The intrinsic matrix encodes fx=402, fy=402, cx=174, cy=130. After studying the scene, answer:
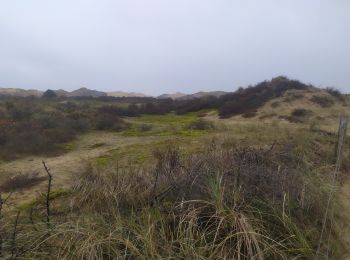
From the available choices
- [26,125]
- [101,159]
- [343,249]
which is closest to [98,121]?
[26,125]

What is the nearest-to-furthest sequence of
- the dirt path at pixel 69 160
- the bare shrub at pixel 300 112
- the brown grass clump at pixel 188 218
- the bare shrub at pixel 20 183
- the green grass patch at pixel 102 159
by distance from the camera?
the brown grass clump at pixel 188 218
the bare shrub at pixel 20 183
the dirt path at pixel 69 160
the green grass patch at pixel 102 159
the bare shrub at pixel 300 112

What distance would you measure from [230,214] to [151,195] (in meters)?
1.08

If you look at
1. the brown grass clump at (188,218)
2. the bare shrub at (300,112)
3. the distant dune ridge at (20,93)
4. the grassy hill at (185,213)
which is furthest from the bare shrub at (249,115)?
the distant dune ridge at (20,93)

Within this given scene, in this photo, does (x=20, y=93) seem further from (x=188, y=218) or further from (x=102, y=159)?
(x=188, y=218)

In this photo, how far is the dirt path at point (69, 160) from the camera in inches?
283

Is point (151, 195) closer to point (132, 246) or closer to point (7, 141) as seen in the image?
point (132, 246)

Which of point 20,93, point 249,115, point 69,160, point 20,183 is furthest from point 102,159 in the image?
point 20,93

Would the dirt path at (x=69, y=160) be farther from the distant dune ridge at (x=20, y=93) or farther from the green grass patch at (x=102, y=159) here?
the distant dune ridge at (x=20, y=93)

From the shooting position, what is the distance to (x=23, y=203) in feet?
19.1

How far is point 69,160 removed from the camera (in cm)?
947

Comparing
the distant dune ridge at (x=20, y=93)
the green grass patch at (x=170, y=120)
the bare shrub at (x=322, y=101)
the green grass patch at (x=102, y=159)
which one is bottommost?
the distant dune ridge at (x=20, y=93)

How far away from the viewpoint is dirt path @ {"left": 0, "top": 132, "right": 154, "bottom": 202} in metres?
7.19

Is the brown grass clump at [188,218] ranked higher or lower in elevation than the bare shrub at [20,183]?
higher

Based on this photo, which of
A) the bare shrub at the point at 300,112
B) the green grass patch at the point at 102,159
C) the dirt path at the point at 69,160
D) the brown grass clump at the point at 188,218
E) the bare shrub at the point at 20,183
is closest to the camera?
the brown grass clump at the point at 188,218
